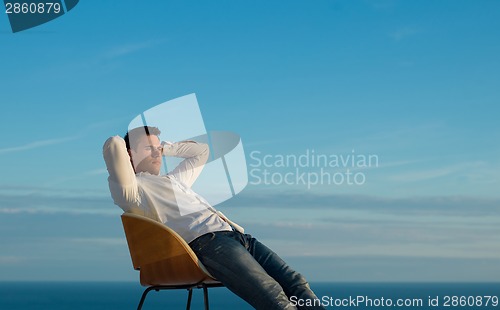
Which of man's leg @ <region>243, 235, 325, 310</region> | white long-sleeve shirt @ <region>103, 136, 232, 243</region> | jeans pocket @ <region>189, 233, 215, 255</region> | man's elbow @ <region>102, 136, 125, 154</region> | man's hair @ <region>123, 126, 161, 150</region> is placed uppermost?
man's hair @ <region>123, 126, 161, 150</region>

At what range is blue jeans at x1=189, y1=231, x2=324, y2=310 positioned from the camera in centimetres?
319

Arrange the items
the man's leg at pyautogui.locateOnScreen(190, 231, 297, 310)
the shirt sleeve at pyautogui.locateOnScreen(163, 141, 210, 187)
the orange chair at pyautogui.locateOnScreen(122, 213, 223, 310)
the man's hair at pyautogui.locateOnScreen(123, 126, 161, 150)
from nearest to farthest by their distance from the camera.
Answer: the man's leg at pyautogui.locateOnScreen(190, 231, 297, 310)
the orange chair at pyautogui.locateOnScreen(122, 213, 223, 310)
the man's hair at pyautogui.locateOnScreen(123, 126, 161, 150)
the shirt sleeve at pyautogui.locateOnScreen(163, 141, 210, 187)

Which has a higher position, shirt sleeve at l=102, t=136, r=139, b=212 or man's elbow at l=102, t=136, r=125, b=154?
man's elbow at l=102, t=136, r=125, b=154

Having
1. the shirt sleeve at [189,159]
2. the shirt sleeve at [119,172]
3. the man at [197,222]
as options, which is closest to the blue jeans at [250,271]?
the man at [197,222]

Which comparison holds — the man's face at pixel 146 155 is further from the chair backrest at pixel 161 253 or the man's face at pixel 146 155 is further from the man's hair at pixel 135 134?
the chair backrest at pixel 161 253

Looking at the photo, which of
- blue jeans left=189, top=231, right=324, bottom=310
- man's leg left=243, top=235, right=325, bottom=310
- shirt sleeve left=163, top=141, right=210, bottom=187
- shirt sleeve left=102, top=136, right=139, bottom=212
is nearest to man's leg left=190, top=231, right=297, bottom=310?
blue jeans left=189, top=231, right=324, bottom=310

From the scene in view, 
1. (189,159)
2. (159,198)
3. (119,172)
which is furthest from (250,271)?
(189,159)

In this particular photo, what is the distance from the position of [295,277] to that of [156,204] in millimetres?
706

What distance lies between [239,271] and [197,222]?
320 mm

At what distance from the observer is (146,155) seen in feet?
11.6

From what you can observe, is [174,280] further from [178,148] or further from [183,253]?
[178,148]

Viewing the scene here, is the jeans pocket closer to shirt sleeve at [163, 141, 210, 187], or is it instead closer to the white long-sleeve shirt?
the white long-sleeve shirt

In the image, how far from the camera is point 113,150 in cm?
324

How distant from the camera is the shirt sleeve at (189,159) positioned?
3746 mm
